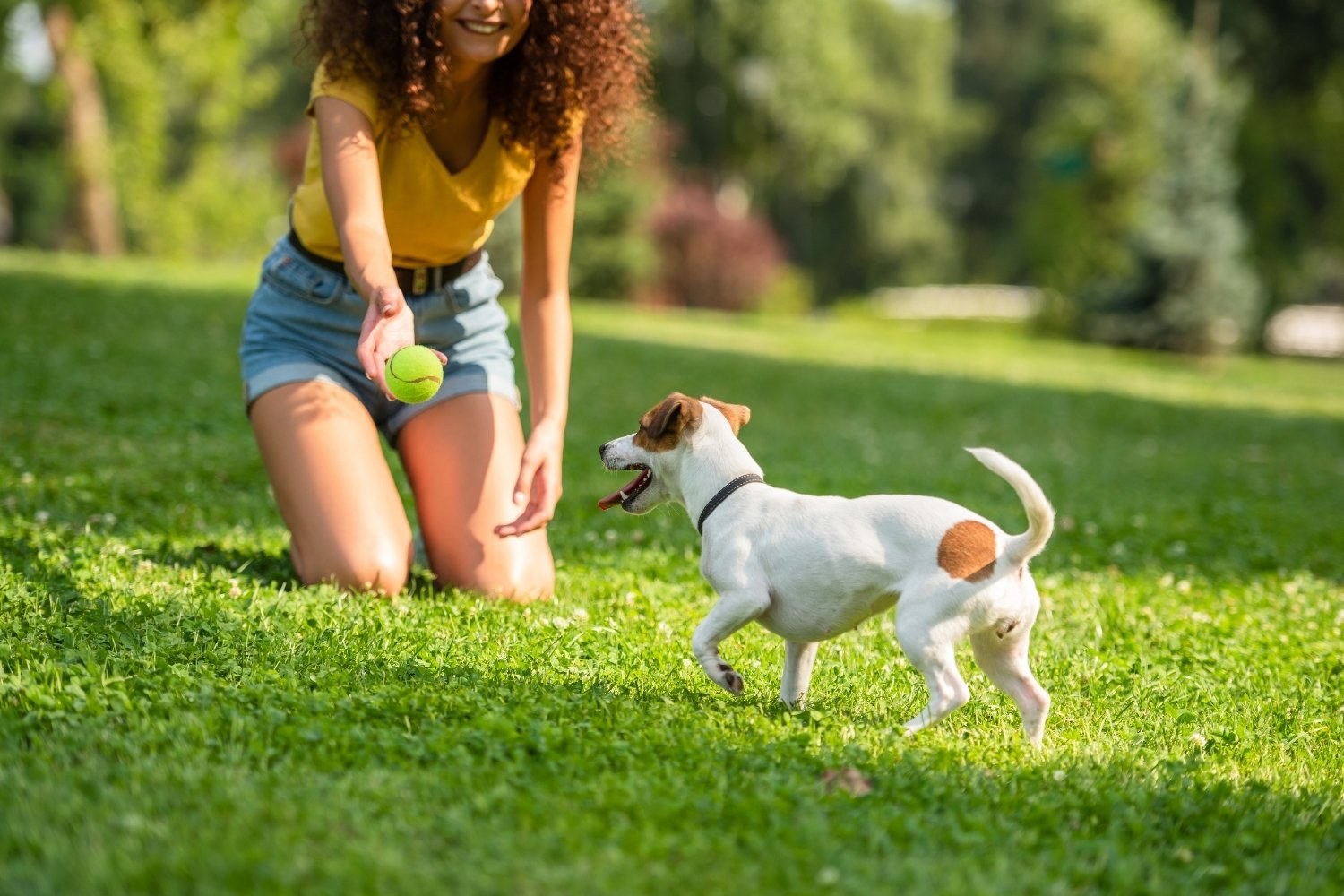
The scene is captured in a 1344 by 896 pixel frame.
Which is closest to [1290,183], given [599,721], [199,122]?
[199,122]

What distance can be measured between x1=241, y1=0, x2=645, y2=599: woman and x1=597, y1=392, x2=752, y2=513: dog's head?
1.87ft

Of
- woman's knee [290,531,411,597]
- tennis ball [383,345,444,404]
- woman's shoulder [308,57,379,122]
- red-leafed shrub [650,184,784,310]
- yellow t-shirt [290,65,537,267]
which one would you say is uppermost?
woman's shoulder [308,57,379,122]

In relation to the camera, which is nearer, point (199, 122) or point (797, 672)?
point (797, 672)

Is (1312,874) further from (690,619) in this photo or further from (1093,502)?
(1093,502)

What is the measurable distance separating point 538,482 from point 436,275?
1.17m

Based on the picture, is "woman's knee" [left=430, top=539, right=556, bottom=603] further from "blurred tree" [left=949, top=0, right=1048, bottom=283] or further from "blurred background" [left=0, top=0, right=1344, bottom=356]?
"blurred tree" [left=949, top=0, right=1048, bottom=283]

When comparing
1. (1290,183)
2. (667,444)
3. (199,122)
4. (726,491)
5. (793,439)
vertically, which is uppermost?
(667,444)

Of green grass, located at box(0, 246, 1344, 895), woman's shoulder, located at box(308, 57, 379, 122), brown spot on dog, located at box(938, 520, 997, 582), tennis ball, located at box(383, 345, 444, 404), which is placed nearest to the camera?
green grass, located at box(0, 246, 1344, 895)

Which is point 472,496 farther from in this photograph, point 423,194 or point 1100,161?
point 1100,161

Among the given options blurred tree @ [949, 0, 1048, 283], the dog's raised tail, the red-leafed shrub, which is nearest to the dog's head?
the dog's raised tail

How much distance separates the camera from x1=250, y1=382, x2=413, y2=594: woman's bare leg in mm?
4906

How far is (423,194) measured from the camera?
512 cm

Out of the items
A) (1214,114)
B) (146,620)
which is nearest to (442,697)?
(146,620)

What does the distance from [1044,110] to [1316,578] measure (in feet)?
156
